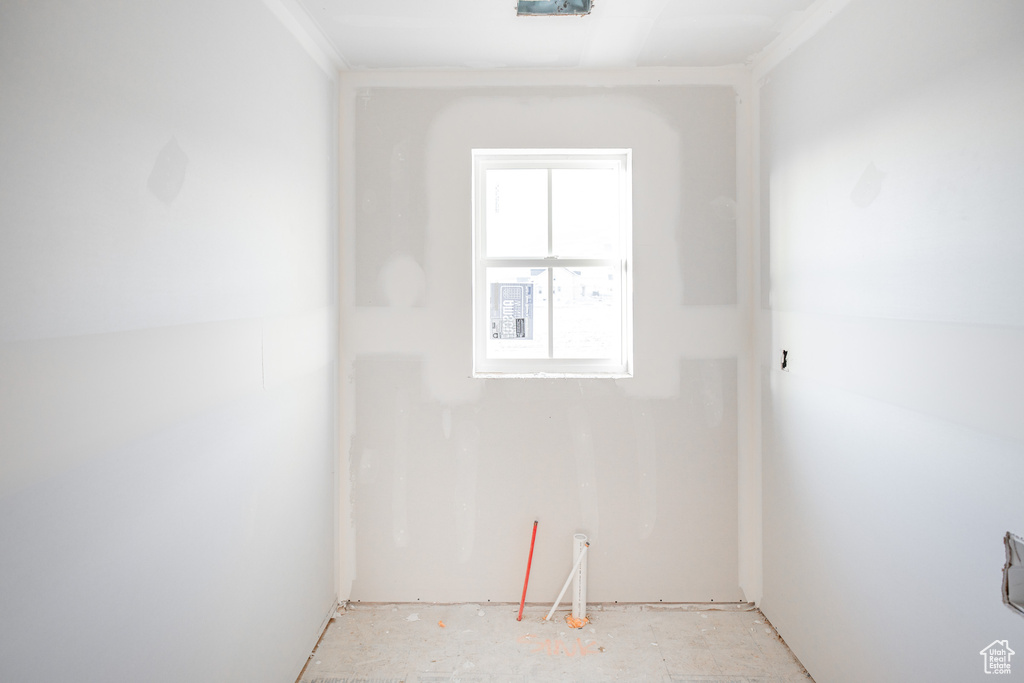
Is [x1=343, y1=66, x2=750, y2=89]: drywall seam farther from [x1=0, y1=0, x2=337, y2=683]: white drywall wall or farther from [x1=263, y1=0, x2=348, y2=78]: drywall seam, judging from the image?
[x1=0, y1=0, x2=337, y2=683]: white drywall wall

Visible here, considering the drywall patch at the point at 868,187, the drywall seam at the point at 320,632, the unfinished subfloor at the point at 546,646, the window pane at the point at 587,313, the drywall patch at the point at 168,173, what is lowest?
the unfinished subfloor at the point at 546,646

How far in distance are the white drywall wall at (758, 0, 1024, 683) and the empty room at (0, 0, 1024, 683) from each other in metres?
0.01

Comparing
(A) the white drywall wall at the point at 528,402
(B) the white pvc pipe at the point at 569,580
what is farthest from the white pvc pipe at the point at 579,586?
(A) the white drywall wall at the point at 528,402

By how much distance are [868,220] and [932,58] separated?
0.49 metres

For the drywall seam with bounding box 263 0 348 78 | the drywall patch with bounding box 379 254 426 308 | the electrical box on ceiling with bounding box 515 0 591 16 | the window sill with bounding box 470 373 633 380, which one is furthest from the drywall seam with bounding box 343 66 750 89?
the window sill with bounding box 470 373 633 380

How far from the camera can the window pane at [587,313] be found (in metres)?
2.78

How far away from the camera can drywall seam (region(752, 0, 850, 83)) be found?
6.59ft

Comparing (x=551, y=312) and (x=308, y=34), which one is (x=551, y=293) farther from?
(x=308, y=34)

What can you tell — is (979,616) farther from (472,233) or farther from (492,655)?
(472,233)

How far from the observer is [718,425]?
106 inches

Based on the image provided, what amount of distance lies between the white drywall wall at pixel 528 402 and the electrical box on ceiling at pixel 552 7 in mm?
546

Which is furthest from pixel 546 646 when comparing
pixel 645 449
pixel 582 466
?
pixel 645 449

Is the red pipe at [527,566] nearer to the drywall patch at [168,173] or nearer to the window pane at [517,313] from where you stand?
the window pane at [517,313]

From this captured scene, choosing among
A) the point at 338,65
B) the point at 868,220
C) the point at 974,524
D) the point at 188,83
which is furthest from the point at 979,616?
the point at 338,65
